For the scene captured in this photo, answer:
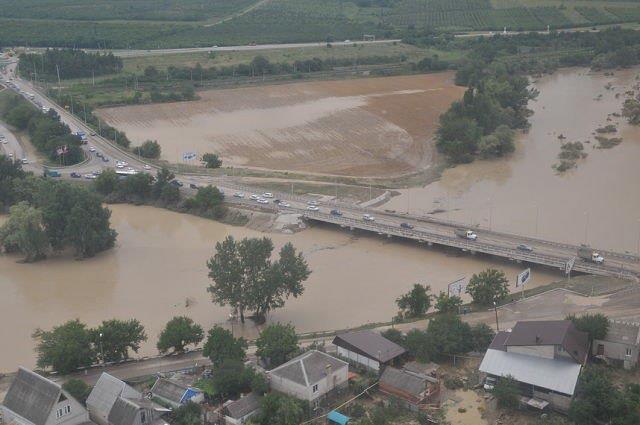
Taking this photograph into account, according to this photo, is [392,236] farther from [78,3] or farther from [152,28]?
[78,3]

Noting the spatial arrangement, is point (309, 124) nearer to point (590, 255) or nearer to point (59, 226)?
point (59, 226)

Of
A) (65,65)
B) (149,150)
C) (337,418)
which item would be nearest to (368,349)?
(337,418)

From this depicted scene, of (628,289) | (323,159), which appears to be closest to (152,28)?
(323,159)

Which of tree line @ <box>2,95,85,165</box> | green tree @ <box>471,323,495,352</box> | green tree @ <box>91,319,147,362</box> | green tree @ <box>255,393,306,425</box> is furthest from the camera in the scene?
tree line @ <box>2,95,85,165</box>

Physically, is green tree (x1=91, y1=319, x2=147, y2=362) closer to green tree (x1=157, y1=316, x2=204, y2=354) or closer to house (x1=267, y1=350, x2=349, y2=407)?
green tree (x1=157, y1=316, x2=204, y2=354)

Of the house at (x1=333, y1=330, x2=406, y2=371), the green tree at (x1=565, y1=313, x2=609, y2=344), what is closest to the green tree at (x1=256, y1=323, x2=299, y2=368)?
the house at (x1=333, y1=330, x2=406, y2=371)


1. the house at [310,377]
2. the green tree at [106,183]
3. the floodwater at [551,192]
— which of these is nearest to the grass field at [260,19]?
the floodwater at [551,192]

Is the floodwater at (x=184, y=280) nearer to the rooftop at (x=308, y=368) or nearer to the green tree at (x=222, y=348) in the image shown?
the green tree at (x=222, y=348)
